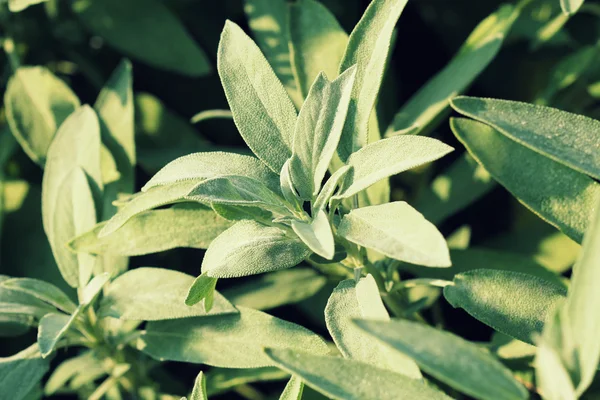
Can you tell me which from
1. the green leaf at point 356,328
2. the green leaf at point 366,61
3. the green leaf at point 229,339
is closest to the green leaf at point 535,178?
the green leaf at point 366,61

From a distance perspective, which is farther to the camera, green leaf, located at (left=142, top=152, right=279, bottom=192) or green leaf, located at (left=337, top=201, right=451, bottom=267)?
green leaf, located at (left=142, top=152, right=279, bottom=192)

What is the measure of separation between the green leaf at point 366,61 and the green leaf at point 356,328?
0.63 ft

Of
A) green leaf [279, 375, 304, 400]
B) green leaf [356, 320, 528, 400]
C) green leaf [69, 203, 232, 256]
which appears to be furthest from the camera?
green leaf [69, 203, 232, 256]

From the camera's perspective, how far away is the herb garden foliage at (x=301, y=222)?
75 centimetres

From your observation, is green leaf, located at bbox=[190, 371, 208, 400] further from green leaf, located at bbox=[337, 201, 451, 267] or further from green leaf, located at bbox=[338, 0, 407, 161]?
green leaf, located at bbox=[338, 0, 407, 161]

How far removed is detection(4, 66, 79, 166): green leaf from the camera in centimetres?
136

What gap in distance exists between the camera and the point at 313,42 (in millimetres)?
1226

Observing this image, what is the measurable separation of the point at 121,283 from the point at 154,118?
526 mm

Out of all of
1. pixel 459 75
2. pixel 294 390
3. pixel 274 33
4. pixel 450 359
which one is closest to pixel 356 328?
pixel 294 390

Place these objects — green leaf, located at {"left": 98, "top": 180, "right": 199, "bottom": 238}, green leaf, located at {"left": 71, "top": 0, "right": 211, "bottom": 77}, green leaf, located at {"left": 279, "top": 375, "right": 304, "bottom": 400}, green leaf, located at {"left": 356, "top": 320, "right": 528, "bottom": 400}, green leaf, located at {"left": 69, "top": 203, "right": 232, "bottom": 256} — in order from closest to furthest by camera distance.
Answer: green leaf, located at {"left": 356, "top": 320, "right": 528, "bottom": 400}
green leaf, located at {"left": 279, "top": 375, "right": 304, "bottom": 400}
green leaf, located at {"left": 98, "top": 180, "right": 199, "bottom": 238}
green leaf, located at {"left": 69, "top": 203, "right": 232, "bottom": 256}
green leaf, located at {"left": 71, "top": 0, "right": 211, "bottom": 77}

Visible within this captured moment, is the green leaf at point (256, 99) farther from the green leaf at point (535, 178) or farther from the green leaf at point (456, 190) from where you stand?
the green leaf at point (456, 190)

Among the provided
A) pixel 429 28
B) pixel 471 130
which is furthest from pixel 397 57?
pixel 471 130

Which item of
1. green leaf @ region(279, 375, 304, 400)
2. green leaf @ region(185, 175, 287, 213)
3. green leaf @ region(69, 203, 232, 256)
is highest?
green leaf @ region(185, 175, 287, 213)

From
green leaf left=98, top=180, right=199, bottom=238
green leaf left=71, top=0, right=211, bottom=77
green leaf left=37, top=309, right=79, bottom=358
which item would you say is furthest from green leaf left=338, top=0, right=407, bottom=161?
green leaf left=71, top=0, right=211, bottom=77
